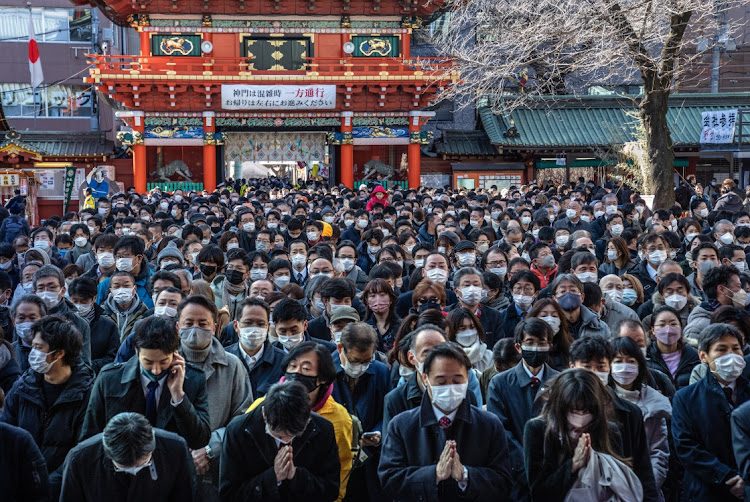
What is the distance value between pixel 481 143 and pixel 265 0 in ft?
26.5

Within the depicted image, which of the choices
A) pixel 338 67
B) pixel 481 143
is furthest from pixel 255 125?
pixel 481 143

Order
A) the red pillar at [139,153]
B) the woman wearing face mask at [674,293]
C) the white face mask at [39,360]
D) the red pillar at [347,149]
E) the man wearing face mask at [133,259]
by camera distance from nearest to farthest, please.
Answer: the white face mask at [39,360]
the woman wearing face mask at [674,293]
the man wearing face mask at [133,259]
the red pillar at [139,153]
the red pillar at [347,149]

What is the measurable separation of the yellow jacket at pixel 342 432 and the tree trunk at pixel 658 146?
1133cm

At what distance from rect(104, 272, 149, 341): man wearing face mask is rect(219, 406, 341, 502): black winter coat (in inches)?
136

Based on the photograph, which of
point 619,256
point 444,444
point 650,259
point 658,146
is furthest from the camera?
point 658,146

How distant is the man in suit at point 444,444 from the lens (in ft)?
14.0

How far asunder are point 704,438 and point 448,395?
1.71 meters

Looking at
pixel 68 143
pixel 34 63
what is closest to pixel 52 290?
pixel 68 143

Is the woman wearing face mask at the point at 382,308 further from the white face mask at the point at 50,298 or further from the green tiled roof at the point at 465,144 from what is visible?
the green tiled roof at the point at 465,144

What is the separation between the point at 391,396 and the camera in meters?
5.07

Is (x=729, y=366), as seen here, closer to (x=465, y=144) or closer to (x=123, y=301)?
(x=123, y=301)

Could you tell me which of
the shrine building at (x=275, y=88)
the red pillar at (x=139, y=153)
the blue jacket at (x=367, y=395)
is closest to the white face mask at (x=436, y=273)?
the blue jacket at (x=367, y=395)

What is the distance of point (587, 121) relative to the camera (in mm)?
28344

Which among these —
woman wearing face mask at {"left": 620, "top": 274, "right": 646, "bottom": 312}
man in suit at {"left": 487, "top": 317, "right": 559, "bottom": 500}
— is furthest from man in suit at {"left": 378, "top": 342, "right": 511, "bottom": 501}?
woman wearing face mask at {"left": 620, "top": 274, "right": 646, "bottom": 312}
